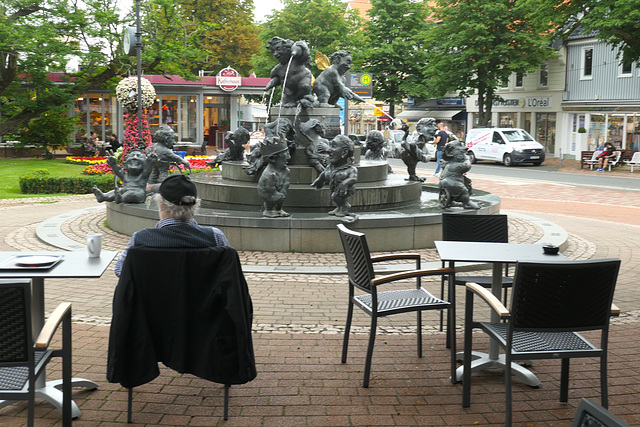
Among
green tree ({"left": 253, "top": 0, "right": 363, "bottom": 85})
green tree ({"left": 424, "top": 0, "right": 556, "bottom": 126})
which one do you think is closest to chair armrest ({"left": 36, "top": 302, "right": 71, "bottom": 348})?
green tree ({"left": 424, "top": 0, "right": 556, "bottom": 126})

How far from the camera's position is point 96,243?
16.5 feet

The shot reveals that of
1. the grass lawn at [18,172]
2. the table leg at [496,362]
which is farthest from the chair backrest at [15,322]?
the grass lawn at [18,172]

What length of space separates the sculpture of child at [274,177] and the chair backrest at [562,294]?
6395mm

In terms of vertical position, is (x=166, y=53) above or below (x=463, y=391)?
above

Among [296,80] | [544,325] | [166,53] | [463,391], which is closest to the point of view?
[544,325]

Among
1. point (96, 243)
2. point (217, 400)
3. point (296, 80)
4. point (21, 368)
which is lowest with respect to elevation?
point (217, 400)

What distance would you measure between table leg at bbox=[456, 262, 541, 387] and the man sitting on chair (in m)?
2.29

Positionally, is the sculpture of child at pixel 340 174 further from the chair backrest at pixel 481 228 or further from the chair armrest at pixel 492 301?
the chair armrest at pixel 492 301

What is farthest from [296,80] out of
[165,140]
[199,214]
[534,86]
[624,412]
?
[534,86]

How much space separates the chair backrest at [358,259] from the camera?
5367 mm

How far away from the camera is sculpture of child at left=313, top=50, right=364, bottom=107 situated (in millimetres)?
14081

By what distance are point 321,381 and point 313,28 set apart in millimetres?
44169

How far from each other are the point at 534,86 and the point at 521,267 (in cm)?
4064

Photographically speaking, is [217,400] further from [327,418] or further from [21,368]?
[21,368]
